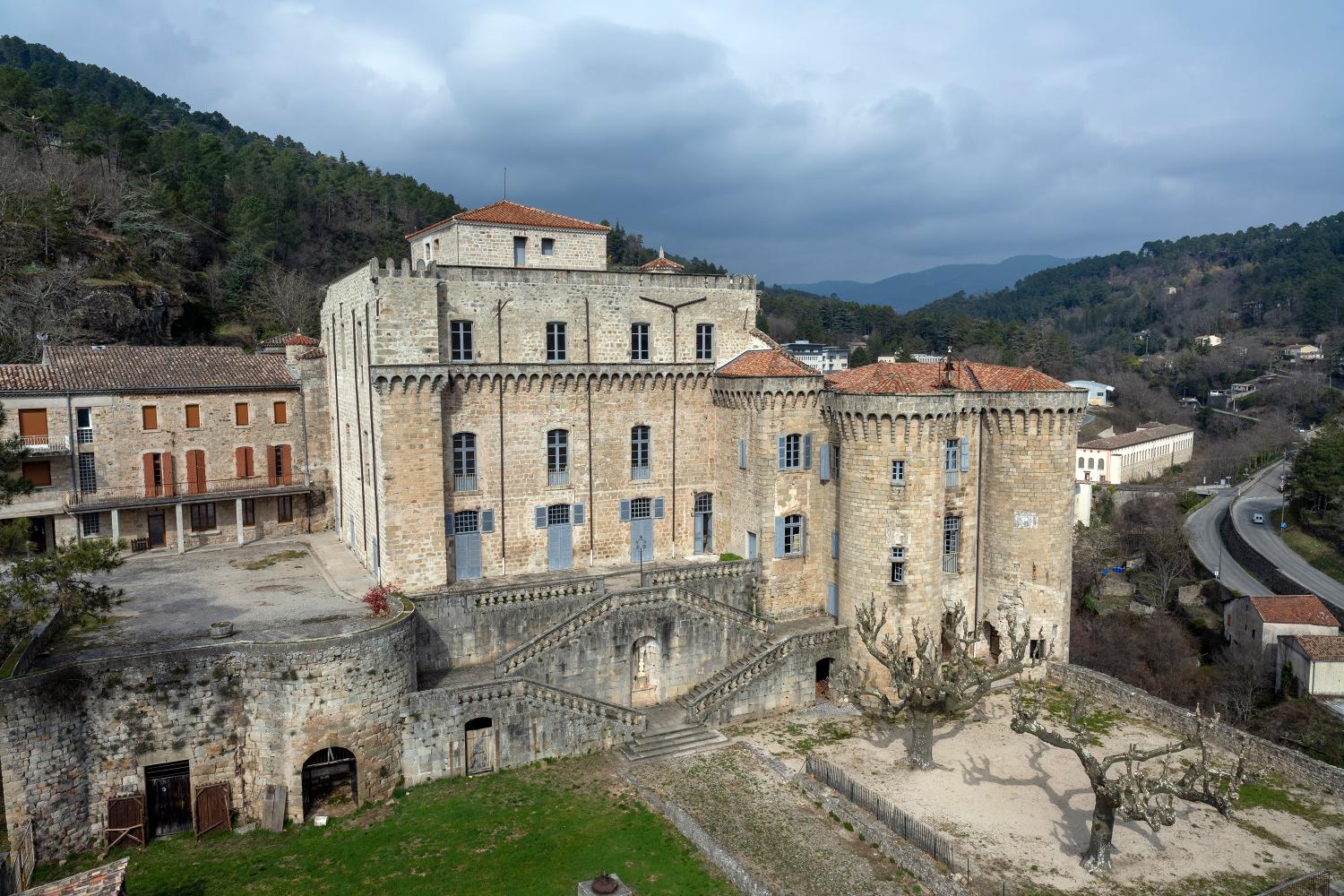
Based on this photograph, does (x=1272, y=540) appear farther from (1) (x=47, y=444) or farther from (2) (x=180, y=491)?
(1) (x=47, y=444)

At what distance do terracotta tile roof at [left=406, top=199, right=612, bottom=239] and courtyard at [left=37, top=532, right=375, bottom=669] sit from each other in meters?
14.0

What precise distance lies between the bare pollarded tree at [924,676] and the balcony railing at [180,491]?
2574cm

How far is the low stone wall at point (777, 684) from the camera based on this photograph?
27.9m

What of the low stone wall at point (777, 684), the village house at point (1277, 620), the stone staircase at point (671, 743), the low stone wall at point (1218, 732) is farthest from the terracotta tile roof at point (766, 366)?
the village house at point (1277, 620)

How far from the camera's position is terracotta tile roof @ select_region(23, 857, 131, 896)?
45.9ft

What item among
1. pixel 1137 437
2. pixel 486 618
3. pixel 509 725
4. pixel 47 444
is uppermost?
pixel 47 444

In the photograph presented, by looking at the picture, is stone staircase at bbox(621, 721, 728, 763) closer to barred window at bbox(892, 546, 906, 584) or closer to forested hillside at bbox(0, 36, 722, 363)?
barred window at bbox(892, 546, 906, 584)

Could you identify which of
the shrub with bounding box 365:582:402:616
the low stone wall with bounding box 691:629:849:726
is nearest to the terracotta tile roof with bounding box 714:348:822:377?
the low stone wall with bounding box 691:629:849:726

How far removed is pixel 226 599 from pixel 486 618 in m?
8.30

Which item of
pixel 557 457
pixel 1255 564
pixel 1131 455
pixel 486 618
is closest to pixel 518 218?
pixel 557 457

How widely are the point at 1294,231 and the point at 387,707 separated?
239 m

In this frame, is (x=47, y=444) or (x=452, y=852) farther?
(x=47, y=444)

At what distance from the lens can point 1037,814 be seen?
21969 mm

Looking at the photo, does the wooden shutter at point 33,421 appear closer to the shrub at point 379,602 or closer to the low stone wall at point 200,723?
the low stone wall at point 200,723
